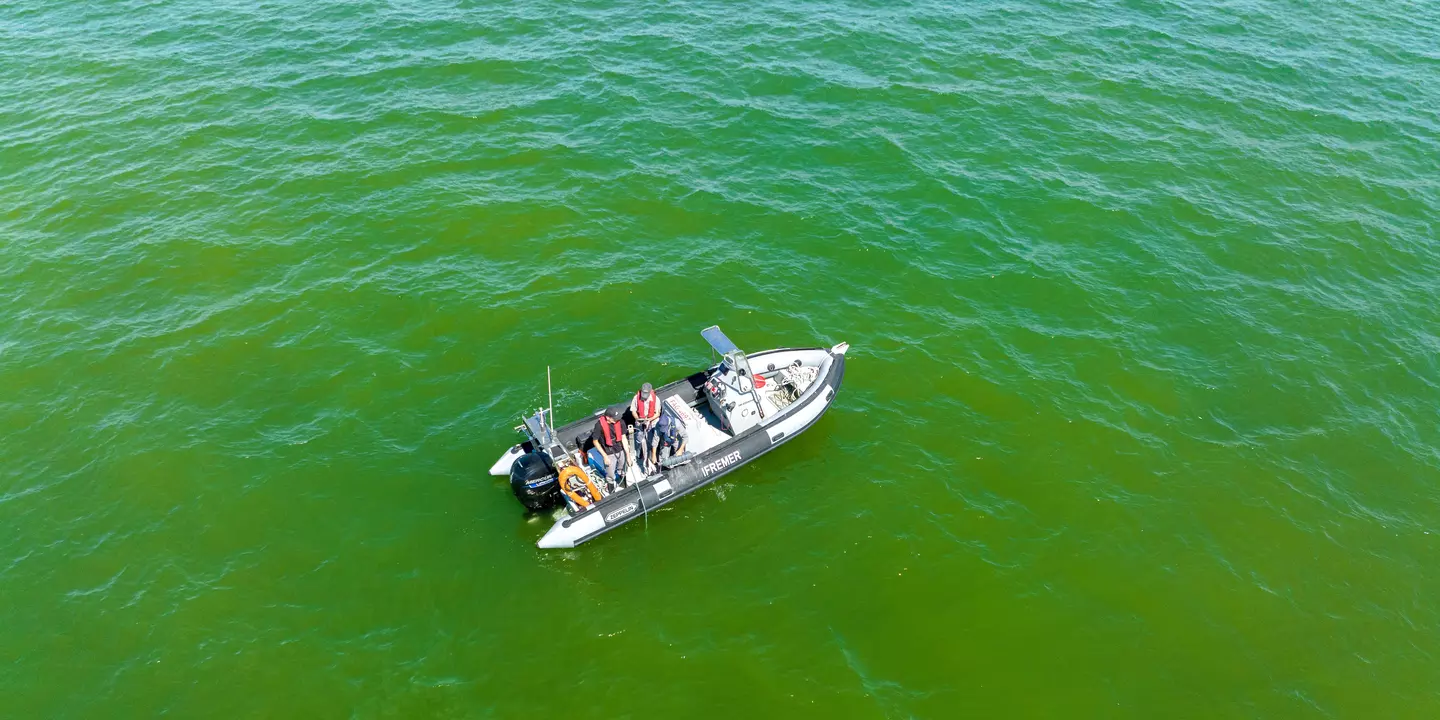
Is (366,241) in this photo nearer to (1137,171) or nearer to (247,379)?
(247,379)

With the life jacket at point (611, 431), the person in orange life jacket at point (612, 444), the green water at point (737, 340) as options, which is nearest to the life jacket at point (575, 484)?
the person in orange life jacket at point (612, 444)

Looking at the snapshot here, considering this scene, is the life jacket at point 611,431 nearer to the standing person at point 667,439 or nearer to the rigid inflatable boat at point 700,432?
the rigid inflatable boat at point 700,432

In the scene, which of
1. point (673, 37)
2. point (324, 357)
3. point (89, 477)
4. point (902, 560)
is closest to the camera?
point (902, 560)

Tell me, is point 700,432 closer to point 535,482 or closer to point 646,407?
point 646,407

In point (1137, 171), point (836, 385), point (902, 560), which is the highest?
point (1137, 171)

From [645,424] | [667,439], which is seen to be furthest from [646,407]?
[667,439]

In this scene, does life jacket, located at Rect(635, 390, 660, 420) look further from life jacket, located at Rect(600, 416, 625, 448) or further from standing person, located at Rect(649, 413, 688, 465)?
life jacket, located at Rect(600, 416, 625, 448)

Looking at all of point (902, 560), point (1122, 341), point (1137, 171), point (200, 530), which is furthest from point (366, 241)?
point (1137, 171)
